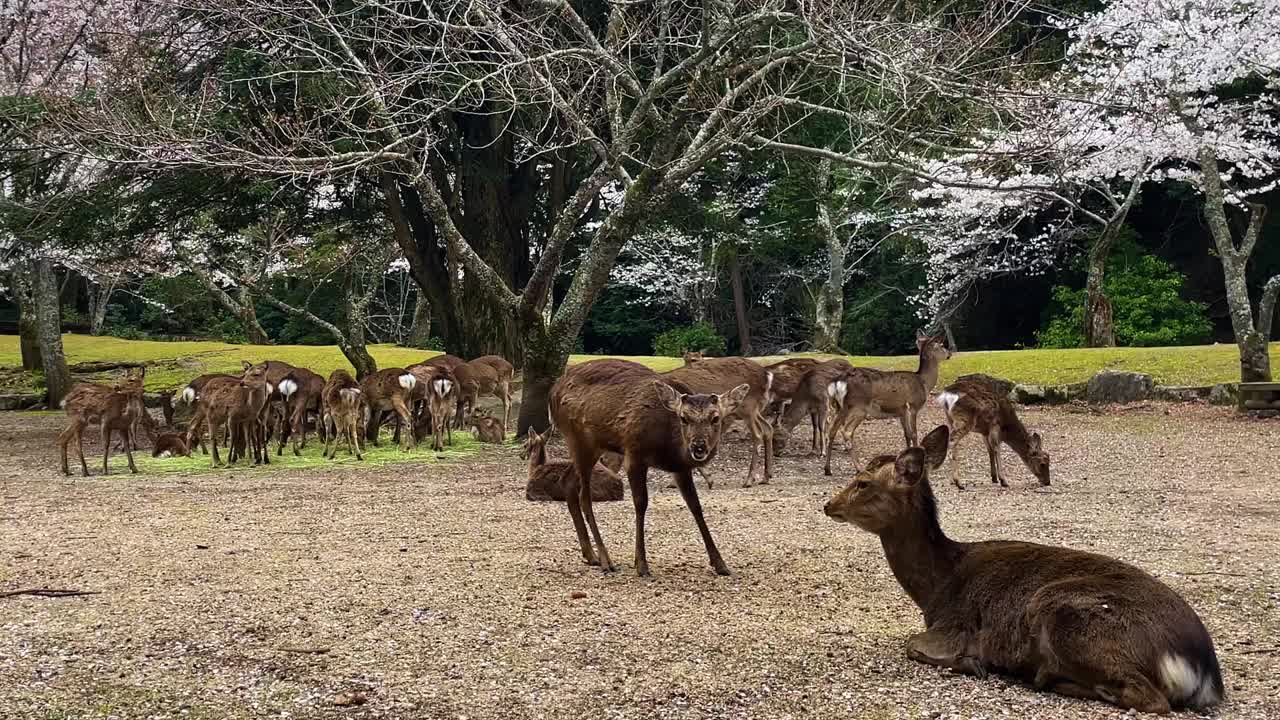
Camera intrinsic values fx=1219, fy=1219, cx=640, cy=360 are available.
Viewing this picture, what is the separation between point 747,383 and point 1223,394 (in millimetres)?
8277

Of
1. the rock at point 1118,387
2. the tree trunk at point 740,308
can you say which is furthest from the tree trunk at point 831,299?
the rock at point 1118,387

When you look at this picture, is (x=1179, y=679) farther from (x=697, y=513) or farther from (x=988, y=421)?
(x=988, y=421)

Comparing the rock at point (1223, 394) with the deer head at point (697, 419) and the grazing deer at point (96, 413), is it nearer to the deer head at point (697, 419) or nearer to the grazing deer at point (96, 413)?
the deer head at point (697, 419)

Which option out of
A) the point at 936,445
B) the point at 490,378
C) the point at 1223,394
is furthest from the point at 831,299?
the point at 936,445

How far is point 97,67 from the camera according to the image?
15.8 m

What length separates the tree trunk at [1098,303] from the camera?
22.3m

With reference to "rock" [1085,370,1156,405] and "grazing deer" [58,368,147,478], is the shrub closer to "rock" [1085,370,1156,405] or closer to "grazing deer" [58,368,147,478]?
"rock" [1085,370,1156,405]

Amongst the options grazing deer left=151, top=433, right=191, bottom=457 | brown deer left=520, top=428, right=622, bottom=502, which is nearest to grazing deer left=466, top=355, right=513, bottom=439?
grazing deer left=151, top=433, right=191, bottom=457

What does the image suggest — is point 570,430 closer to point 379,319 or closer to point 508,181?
point 508,181

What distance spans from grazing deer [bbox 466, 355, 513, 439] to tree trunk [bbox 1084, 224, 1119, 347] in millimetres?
12415

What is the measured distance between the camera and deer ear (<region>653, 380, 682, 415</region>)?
5.93 metres

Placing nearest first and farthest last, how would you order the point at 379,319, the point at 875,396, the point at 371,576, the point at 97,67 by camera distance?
the point at 371,576
the point at 875,396
the point at 97,67
the point at 379,319

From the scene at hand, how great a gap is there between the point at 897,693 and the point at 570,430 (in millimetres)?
2855

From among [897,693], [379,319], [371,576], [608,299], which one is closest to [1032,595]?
[897,693]
